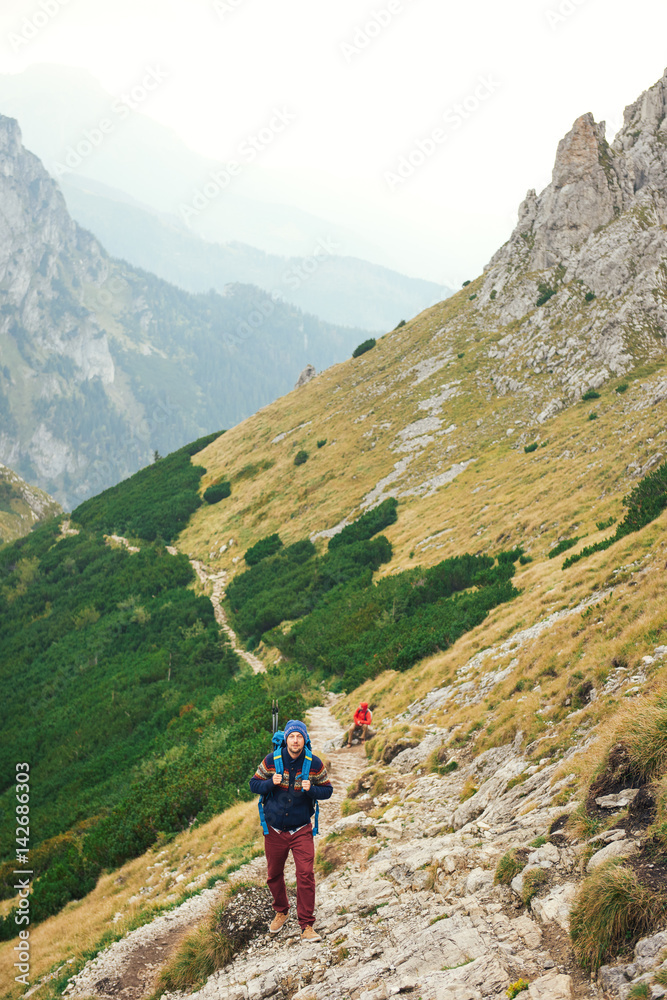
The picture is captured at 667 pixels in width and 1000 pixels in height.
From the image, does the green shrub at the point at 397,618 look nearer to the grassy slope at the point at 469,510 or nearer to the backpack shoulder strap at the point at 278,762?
the grassy slope at the point at 469,510

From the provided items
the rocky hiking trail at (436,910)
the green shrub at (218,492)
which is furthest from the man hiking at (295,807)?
the green shrub at (218,492)

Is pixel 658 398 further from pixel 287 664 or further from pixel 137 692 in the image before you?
pixel 137 692

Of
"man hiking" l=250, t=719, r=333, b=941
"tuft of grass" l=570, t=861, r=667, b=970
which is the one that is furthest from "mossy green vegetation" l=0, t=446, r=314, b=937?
"tuft of grass" l=570, t=861, r=667, b=970

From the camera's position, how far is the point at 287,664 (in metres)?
24.6

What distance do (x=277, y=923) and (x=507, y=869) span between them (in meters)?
3.29

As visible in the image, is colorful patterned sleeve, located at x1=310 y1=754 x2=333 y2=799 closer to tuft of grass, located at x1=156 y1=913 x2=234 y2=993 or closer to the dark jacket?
the dark jacket

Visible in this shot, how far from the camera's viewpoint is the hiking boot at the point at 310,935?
7.16 meters

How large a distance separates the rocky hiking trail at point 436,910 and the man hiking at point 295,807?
651 mm

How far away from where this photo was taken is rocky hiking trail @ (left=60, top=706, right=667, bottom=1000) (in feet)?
18.1

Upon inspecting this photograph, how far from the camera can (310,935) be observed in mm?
7188

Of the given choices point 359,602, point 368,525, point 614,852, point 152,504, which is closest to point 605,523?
point 359,602

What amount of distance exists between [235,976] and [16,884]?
13.8m

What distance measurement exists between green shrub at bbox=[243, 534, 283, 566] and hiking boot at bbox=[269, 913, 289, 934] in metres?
30.5

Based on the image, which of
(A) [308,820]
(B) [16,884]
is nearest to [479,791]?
(A) [308,820]
